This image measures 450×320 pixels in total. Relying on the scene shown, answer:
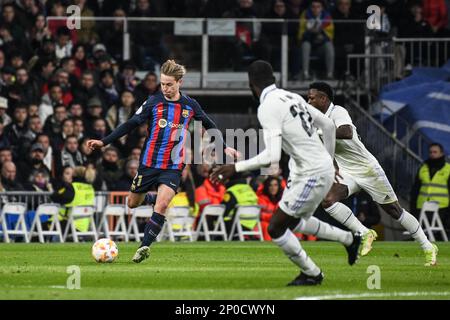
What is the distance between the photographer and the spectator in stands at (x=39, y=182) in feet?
84.0

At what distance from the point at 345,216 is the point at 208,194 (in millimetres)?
9868

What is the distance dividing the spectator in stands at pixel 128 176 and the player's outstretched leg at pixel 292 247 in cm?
1365

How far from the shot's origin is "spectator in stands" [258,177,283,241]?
86.1 ft

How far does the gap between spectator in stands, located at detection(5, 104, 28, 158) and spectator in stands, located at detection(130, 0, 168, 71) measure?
13.2 ft

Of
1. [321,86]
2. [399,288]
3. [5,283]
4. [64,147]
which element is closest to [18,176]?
[64,147]

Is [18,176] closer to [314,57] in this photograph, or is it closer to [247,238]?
[247,238]

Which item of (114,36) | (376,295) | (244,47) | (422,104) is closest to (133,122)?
(376,295)

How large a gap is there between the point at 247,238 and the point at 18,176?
16.3ft

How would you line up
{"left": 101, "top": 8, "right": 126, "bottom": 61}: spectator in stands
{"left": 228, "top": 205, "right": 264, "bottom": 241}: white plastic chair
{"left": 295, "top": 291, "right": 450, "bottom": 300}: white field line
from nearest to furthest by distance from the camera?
{"left": 295, "top": 291, "right": 450, "bottom": 300}: white field line → {"left": 228, "top": 205, "right": 264, "bottom": 241}: white plastic chair → {"left": 101, "top": 8, "right": 126, "bottom": 61}: spectator in stands

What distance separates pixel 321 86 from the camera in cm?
1647

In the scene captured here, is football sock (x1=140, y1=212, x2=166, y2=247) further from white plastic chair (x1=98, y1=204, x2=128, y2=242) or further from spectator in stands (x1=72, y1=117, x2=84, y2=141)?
spectator in stands (x1=72, y1=117, x2=84, y2=141)

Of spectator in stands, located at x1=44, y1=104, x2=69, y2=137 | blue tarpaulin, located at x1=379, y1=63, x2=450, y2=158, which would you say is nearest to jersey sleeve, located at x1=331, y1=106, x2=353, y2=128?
spectator in stands, located at x1=44, y1=104, x2=69, y2=137

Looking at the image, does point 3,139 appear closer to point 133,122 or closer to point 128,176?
point 128,176

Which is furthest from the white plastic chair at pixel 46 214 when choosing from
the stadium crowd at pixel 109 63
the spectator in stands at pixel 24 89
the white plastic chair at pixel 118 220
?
the spectator in stands at pixel 24 89
